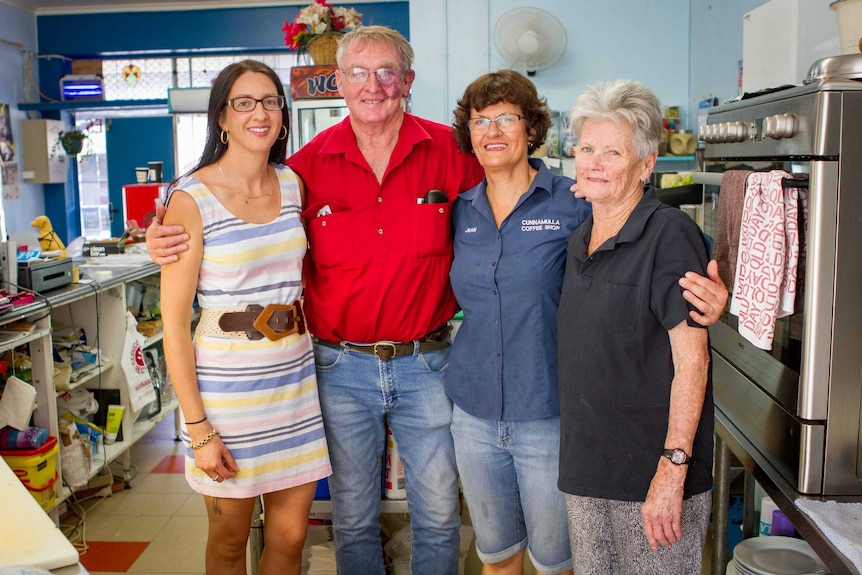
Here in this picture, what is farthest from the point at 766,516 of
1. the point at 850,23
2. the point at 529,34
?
the point at 529,34

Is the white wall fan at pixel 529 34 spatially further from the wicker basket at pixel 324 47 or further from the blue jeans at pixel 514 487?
the blue jeans at pixel 514 487

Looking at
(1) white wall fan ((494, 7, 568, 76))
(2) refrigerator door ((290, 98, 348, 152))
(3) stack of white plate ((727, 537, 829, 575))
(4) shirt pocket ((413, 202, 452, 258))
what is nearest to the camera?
(4) shirt pocket ((413, 202, 452, 258))

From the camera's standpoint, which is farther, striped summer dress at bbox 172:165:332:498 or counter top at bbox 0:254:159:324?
counter top at bbox 0:254:159:324

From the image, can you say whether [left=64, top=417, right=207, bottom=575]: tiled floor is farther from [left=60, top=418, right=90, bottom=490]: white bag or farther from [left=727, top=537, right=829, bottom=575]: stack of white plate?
[left=727, top=537, right=829, bottom=575]: stack of white plate

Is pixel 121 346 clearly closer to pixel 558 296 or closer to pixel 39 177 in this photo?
pixel 558 296

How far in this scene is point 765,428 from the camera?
6.10ft

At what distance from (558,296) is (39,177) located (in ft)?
32.4

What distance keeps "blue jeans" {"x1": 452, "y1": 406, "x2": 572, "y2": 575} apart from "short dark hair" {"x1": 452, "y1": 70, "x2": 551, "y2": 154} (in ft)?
2.39

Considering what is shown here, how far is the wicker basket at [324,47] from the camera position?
4668mm

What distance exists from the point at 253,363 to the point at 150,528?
2256mm

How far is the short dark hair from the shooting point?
6.81ft

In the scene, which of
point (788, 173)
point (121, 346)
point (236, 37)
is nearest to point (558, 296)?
point (788, 173)

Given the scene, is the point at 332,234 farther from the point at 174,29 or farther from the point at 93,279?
the point at 174,29

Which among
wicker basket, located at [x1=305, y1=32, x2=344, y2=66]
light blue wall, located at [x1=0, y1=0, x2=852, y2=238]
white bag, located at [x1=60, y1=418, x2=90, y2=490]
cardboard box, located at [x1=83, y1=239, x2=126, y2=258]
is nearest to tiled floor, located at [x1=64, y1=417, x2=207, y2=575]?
white bag, located at [x1=60, y1=418, x2=90, y2=490]
